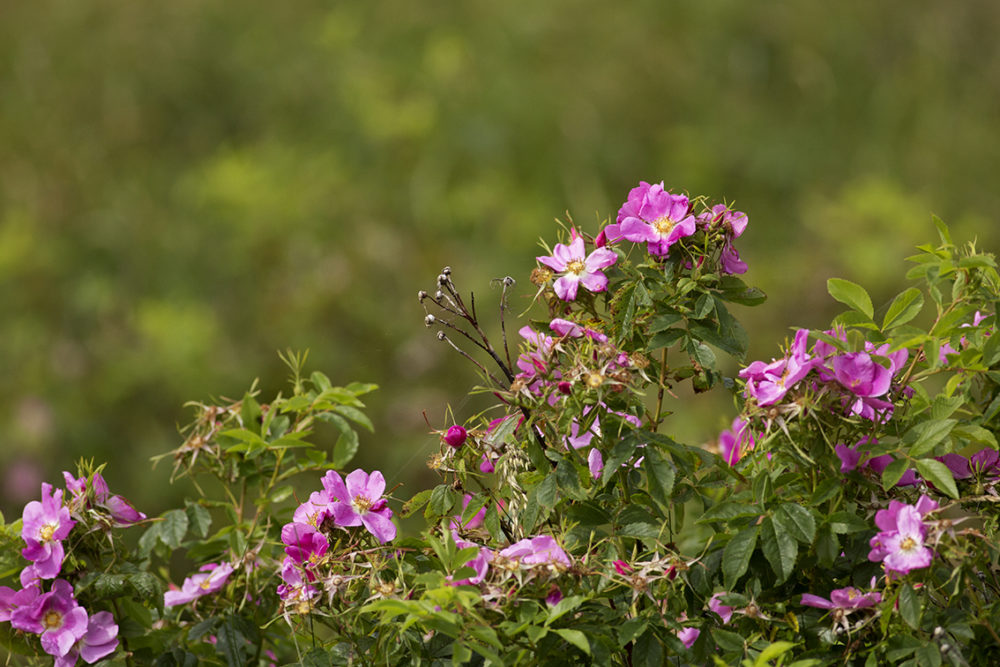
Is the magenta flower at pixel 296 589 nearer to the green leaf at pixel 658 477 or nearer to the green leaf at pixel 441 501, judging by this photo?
the green leaf at pixel 441 501

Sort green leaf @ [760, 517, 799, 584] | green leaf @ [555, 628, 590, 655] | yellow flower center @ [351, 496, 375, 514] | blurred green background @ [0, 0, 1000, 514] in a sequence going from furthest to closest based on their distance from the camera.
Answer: blurred green background @ [0, 0, 1000, 514], yellow flower center @ [351, 496, 375, 514], green leaf @ [760, 517, 799, 584], green leaf @ [555, 628, 590, 655]

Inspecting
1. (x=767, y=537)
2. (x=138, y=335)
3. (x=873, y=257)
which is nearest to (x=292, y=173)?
(x=138, y=335)

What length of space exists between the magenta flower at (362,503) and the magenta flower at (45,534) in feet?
1.00

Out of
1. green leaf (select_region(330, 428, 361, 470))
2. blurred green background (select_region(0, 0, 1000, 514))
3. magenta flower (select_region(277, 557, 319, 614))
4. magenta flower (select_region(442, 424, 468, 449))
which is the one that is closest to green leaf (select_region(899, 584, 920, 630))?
magenta flower (select_region(442, 424, 468, 449))

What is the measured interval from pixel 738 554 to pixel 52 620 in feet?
2.45

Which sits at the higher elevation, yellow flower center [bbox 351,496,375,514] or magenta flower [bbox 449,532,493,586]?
yellow flower center [bbox 351,496,375,514]

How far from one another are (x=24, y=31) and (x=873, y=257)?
383 centimetres

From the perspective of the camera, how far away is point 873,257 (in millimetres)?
3848

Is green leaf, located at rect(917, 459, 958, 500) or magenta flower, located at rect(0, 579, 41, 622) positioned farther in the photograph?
magenta flower, located at rect(0, 579, 41, 622)

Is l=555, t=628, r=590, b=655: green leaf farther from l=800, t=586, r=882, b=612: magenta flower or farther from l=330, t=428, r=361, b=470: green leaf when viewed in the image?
l=330, t=428, r=361, b=470: green leaf

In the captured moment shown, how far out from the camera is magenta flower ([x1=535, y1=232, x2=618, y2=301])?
3.68 ft

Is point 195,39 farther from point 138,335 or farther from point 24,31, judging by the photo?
point 138,335

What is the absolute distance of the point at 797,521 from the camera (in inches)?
42.3

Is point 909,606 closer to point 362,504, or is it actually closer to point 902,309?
point 902,309
